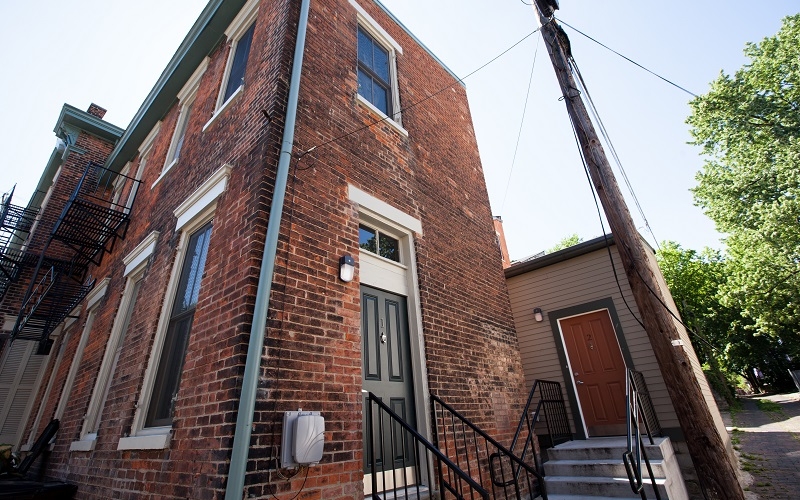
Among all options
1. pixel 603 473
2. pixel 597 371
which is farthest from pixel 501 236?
pixel 603 473

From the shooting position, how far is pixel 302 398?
9.78 ft

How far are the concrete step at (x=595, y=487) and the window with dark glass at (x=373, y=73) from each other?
237 inches

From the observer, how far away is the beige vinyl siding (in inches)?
265

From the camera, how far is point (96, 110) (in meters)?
12.7

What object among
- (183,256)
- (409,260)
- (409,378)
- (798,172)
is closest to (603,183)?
(409,260)

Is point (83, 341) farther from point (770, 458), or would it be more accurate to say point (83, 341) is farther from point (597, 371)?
point (770, 458)

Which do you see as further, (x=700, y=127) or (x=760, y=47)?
(x=700, y=127)

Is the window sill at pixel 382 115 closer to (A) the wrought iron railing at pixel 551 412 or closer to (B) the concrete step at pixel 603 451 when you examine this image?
(A) the wrought iron railing at pixel 551 412

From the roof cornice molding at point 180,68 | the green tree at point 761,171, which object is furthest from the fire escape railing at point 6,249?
the green tree at point 761,171

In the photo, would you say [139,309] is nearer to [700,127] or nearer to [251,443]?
[251,443]

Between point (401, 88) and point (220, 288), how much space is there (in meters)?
4.82

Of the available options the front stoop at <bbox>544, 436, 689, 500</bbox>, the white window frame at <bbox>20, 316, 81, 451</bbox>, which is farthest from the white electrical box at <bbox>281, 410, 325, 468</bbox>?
the white window frame at <bbox>20, 316, 81, 451</bbox>

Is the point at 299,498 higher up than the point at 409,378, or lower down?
lower down

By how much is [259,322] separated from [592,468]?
487cm
